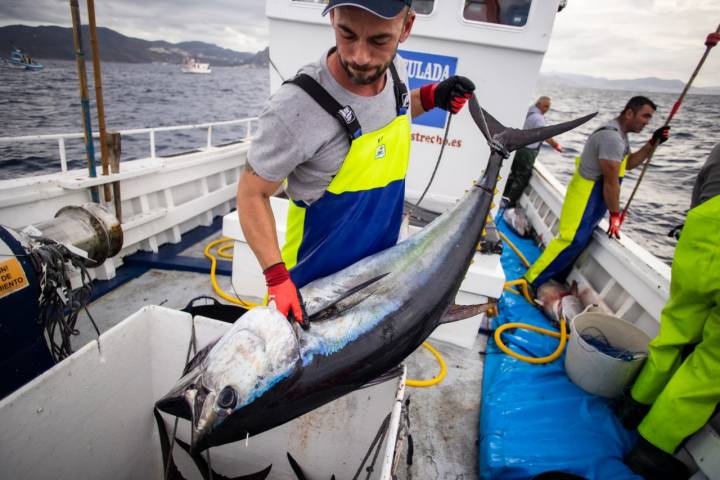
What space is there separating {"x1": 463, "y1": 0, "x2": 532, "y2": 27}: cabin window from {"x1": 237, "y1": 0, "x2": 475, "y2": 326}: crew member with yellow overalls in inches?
87.0

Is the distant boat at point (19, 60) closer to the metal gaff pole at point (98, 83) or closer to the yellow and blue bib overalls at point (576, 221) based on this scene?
the metal gaff pole at point (98, 83)

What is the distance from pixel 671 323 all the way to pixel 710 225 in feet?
2.11

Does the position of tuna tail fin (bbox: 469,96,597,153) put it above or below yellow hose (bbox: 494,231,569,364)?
above

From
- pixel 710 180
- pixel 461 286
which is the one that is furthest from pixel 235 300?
pixel 710 180

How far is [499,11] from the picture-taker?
3361mm

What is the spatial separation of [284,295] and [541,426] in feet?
7.07

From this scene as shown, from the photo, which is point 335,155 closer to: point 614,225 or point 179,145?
point 614,225

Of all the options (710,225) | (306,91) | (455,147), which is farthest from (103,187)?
(710,225)

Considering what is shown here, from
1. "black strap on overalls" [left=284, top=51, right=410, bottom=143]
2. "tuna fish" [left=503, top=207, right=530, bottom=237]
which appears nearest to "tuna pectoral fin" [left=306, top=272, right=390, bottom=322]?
"black strap on overalls" [left=284, top=51, right=410, bottom=143]

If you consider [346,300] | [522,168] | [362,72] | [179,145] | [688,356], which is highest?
[362,72]

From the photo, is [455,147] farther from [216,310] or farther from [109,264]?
[109,264]

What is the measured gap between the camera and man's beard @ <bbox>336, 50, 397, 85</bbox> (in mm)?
1354

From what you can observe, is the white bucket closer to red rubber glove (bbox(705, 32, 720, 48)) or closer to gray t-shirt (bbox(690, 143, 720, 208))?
gray t-shirt (bbox(690, 143, 720, 208))

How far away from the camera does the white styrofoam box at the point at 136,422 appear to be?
4.47 ft
